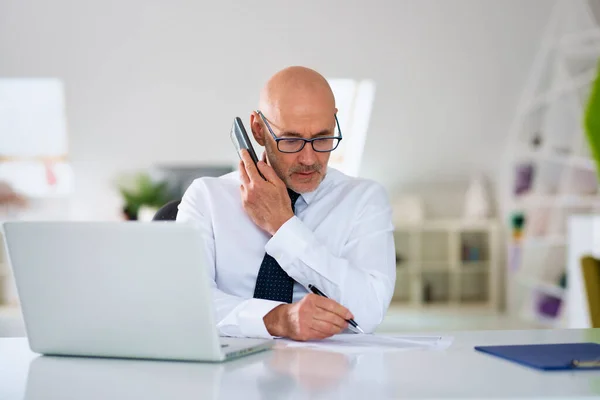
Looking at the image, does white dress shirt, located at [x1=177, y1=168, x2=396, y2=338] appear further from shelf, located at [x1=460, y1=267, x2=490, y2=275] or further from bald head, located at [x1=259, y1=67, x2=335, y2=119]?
shelf, located at [x1=460, y1=267, x2=490, y2=275]

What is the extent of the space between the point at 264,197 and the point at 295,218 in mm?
102

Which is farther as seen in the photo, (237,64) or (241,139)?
(237,64)

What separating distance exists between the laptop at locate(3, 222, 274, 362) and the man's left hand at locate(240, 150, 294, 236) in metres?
0.59

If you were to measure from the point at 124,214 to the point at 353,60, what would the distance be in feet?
7.70

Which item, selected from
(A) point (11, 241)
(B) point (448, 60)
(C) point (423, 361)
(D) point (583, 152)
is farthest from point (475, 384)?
(B) point (448, 60)

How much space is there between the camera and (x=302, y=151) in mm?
2076

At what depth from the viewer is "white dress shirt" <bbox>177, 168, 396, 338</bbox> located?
1.92m

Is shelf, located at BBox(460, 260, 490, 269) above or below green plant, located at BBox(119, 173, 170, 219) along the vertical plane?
below

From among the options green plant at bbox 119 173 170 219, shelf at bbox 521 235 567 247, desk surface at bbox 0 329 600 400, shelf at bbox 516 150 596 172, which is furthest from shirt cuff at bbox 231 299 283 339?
green plant at bbox 119 173 170 219

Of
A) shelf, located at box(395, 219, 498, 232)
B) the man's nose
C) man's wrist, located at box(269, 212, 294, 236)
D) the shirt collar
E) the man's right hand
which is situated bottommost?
shelf, located at box(395, 219, 498, 232)

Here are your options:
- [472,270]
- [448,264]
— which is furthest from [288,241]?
[472,270]

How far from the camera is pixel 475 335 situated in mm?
1616

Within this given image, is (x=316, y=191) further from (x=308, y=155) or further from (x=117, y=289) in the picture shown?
(x=117, y=289)

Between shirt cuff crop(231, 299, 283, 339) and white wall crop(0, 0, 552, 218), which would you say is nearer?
shirt cuff crop(231, 299, 283, 339)
